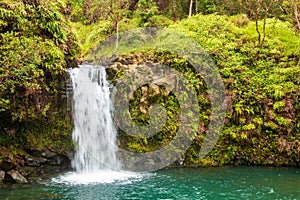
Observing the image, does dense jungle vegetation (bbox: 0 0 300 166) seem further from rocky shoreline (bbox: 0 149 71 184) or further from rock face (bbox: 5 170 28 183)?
rock face (bbox: 5 170 28 183)

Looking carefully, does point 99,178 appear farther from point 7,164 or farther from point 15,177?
point 7,164

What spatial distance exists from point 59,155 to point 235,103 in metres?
5.64

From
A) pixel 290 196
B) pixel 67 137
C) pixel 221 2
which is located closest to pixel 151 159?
pixel 67 137

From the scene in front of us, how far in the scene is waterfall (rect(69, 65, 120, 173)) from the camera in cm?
873

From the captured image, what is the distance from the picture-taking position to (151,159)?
905 cm

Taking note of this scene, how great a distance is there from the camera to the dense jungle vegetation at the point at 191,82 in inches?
292

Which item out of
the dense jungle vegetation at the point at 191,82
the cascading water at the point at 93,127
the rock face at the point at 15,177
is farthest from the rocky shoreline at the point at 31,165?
the cascading water at the point at 93,127

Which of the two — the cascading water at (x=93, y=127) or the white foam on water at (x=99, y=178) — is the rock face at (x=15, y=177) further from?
the cascading water at (x=93, y=127)

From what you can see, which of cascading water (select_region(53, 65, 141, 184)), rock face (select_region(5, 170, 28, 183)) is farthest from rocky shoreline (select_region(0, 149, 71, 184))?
cascading water (select_region(53, 65, 141, 184))

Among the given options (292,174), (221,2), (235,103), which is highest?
Result: (221,2)

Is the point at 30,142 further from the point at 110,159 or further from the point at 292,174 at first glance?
the point at 292,174

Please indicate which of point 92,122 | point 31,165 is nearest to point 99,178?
point 31,165

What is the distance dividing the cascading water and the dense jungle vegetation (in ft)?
1.25

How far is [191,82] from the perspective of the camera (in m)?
10.1
